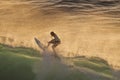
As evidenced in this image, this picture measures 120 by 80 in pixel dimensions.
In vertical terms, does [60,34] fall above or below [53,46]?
below

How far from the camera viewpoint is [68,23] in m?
28.8

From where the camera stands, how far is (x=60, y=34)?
2695 centimetres

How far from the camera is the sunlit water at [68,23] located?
2478 cm

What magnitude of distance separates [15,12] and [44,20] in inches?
81.7

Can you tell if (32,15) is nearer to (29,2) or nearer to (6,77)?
(29,2)

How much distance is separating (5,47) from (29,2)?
11.0 meters

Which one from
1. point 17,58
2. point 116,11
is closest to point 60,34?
point 116,11

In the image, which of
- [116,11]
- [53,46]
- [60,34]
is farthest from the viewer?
[116,11]

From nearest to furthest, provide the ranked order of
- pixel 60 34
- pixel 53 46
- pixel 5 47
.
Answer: pixel 53 46
pixel 5 47
pixel 60 34

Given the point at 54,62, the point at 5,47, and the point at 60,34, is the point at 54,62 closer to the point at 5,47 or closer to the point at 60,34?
the point at 5,47

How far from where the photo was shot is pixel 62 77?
16828mm

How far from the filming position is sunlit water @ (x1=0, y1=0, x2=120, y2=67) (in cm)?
2478

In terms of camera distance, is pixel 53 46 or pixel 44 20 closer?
pixel 53 46

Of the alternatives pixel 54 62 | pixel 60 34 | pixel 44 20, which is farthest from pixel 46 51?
pixel 44 20
